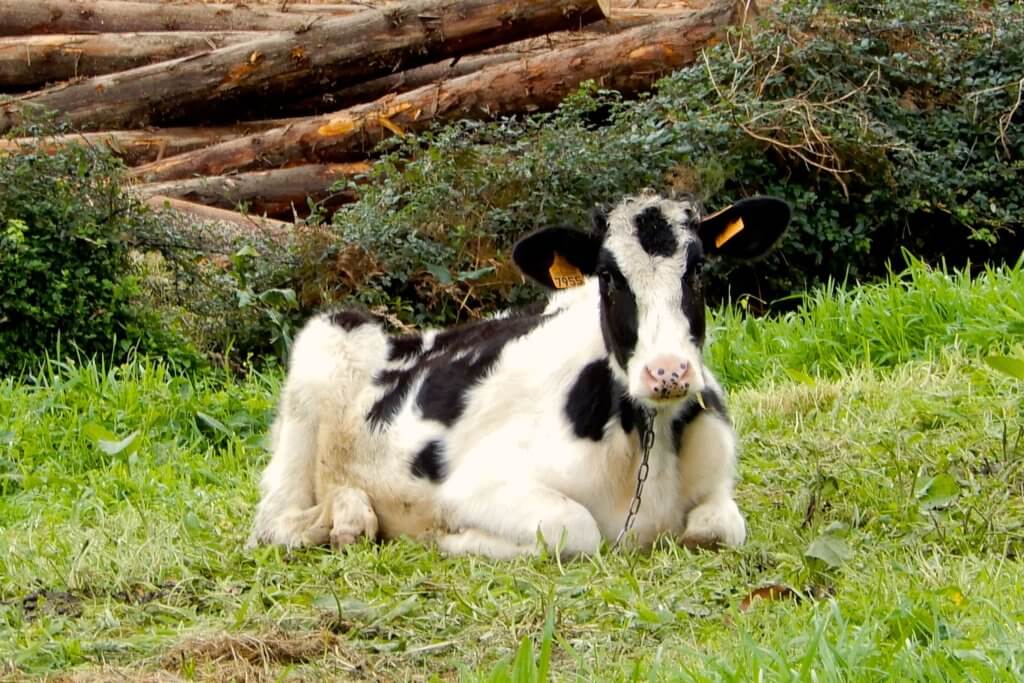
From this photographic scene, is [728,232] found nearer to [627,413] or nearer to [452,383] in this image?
[627,413]

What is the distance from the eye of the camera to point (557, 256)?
655cm

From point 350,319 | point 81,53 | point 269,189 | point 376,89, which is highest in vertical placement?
point 81,53

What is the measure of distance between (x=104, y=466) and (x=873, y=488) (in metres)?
4.10

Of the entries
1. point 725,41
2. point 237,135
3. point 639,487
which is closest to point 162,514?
point 639,487

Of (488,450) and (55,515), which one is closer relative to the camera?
(488,450)

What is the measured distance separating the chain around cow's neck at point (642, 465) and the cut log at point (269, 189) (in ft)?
25.6

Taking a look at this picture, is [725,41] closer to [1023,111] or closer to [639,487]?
[1023,111]

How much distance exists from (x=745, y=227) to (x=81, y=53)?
11955 mm

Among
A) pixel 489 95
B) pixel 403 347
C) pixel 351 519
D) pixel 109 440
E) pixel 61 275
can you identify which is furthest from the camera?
pixel 489 95

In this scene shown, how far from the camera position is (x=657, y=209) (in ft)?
20.4

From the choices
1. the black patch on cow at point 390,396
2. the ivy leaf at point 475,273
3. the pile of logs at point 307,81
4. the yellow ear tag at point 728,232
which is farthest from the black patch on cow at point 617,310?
the pile of logs at point 307,81

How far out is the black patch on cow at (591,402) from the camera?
20.8ft

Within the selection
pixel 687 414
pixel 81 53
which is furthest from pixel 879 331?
pixel 81 53

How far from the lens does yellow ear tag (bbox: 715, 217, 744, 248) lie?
644cm
